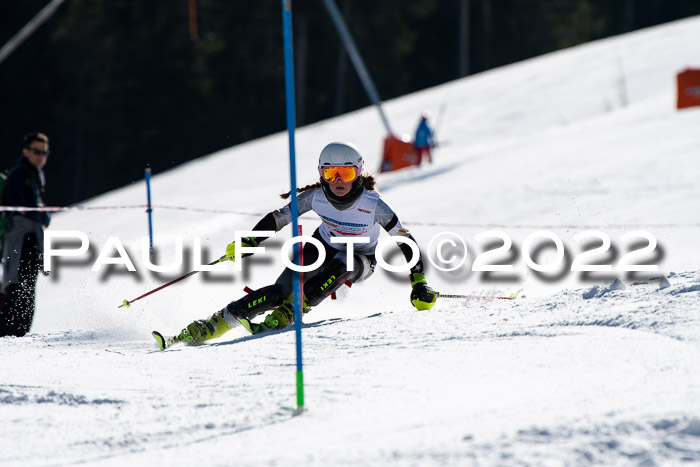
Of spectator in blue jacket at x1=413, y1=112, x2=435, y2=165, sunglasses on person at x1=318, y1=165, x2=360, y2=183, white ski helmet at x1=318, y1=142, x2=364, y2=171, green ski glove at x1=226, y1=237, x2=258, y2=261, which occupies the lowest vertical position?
green ski glove at x1=226, y1=237, x2=258, y2=261

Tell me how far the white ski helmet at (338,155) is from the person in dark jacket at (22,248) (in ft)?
8.56

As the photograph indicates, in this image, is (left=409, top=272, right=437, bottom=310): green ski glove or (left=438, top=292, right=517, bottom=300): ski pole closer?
(left=409, top=272, right=437, bottom=310): green ski glove

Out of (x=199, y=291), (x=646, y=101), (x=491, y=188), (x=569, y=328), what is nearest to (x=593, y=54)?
(x=646, y=101)

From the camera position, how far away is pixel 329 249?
253 inches

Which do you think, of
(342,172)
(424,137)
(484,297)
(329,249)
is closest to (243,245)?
(329,249)

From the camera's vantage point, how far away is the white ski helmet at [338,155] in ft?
19.8

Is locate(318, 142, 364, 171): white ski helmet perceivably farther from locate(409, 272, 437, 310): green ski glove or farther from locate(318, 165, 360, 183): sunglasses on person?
locate(409, 272, 437, 310): green ski glove

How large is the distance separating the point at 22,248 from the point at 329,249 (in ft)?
8.76

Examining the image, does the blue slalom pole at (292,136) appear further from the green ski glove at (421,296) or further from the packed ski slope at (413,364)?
the green ski glove at (421,296)

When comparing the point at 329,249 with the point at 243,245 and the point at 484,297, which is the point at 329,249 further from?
the point at 484,297

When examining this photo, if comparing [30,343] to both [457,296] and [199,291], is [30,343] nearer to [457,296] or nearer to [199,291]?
[199,291]

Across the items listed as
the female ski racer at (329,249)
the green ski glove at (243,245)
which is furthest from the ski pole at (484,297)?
the green ski glove at (243,245)

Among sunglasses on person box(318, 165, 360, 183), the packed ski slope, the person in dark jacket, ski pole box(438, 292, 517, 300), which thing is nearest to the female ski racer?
sunglasses on person box(318, 165, 360, 183)

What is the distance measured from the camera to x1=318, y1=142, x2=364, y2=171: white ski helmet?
6023mm
